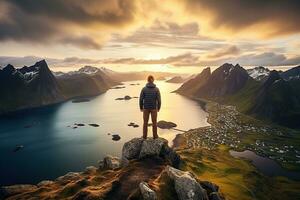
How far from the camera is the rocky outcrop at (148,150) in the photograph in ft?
163

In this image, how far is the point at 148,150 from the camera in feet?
164

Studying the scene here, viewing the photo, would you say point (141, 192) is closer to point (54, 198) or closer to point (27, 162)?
point (54, 198)

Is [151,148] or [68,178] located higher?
[151,148]

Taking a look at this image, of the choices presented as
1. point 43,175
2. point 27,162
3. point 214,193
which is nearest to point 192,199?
point 214,193

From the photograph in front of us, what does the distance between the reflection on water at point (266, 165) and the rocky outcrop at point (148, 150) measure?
105620mm

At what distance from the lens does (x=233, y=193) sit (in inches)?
3740

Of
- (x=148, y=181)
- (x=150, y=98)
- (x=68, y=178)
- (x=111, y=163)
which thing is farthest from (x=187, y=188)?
(x=68, y=178)

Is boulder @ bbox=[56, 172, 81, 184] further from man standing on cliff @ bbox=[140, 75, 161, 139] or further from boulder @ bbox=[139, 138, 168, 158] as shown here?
man standing on cliff @ bbox=[140, 75, 161, 139]

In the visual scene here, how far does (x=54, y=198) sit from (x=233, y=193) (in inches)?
2354

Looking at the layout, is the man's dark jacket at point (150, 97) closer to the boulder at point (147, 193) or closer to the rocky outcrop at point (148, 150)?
the rocky outcrop at point (148, 150)

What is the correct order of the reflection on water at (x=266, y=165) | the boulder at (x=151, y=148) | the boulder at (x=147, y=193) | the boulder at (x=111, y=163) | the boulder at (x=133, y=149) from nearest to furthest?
the boulder at (x=147, y=193) → the boulder at (x=151, y=148) → the boulder at (x=133, y=149) → the boulder at (x=111, y=163) → the reflection on water at (x=266, y=165)

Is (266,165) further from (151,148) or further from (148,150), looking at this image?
(148,150)

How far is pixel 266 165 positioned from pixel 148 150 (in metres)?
123

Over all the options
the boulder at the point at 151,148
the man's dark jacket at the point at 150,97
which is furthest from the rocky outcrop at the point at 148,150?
the man's dark jacket at the point at 150,97
